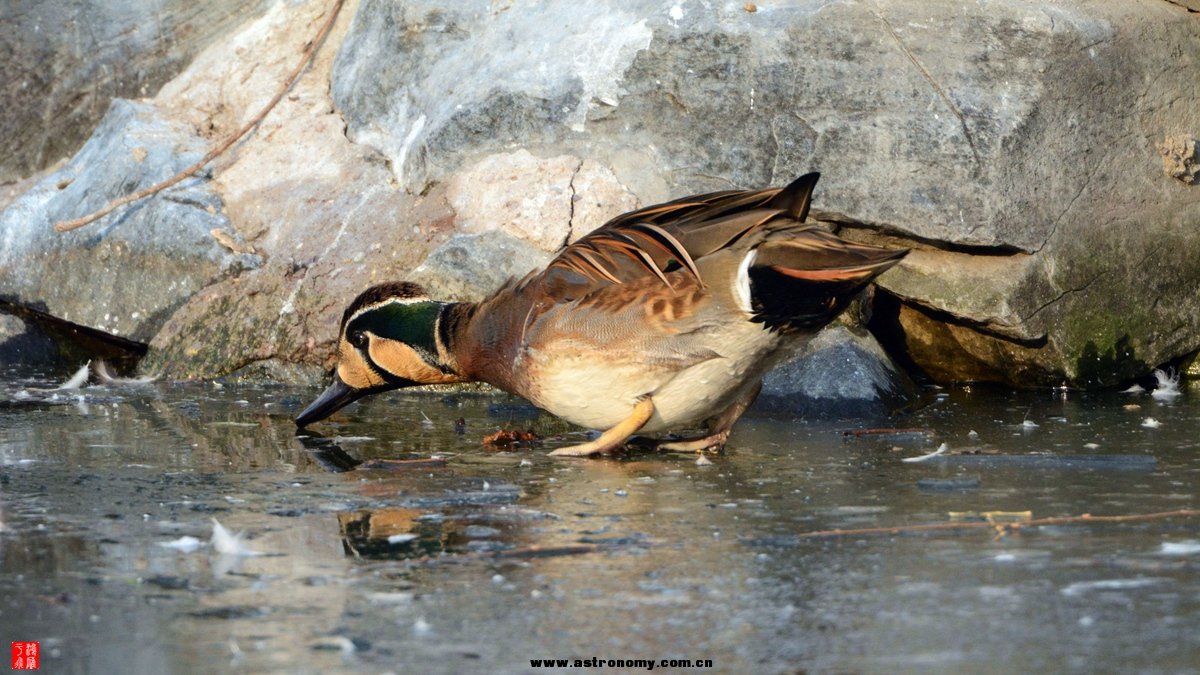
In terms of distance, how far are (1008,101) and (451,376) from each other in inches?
112

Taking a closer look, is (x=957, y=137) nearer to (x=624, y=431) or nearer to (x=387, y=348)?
(x=624, y=431)

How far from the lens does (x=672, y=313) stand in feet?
15.7

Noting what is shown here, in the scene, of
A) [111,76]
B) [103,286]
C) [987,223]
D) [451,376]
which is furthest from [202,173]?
[987,223]

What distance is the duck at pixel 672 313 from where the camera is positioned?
15.2ft

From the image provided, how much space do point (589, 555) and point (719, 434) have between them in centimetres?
172

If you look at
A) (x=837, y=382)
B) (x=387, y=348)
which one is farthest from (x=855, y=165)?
(x=387, y=348)

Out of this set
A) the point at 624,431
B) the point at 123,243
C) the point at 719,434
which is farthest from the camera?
the point at 123,243

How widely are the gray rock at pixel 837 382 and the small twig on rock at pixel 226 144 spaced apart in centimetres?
340

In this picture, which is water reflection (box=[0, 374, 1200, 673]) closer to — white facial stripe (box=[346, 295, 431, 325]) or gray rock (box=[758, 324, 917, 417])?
white facial stripe (box=[346, 295, 431, 325])

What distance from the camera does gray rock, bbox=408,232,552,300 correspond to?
670 centimetres

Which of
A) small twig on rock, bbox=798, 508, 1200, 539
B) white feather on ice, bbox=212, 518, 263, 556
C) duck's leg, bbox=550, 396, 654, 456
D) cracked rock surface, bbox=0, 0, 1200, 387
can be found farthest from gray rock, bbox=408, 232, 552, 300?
small twig on rock, bbox=798, 508, 1200, 539

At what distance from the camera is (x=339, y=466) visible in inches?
190

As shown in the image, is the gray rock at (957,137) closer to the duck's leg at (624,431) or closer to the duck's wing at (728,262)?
the duck's wing at (728,262)

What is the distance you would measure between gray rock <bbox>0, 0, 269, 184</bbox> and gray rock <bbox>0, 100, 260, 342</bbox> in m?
0.77
